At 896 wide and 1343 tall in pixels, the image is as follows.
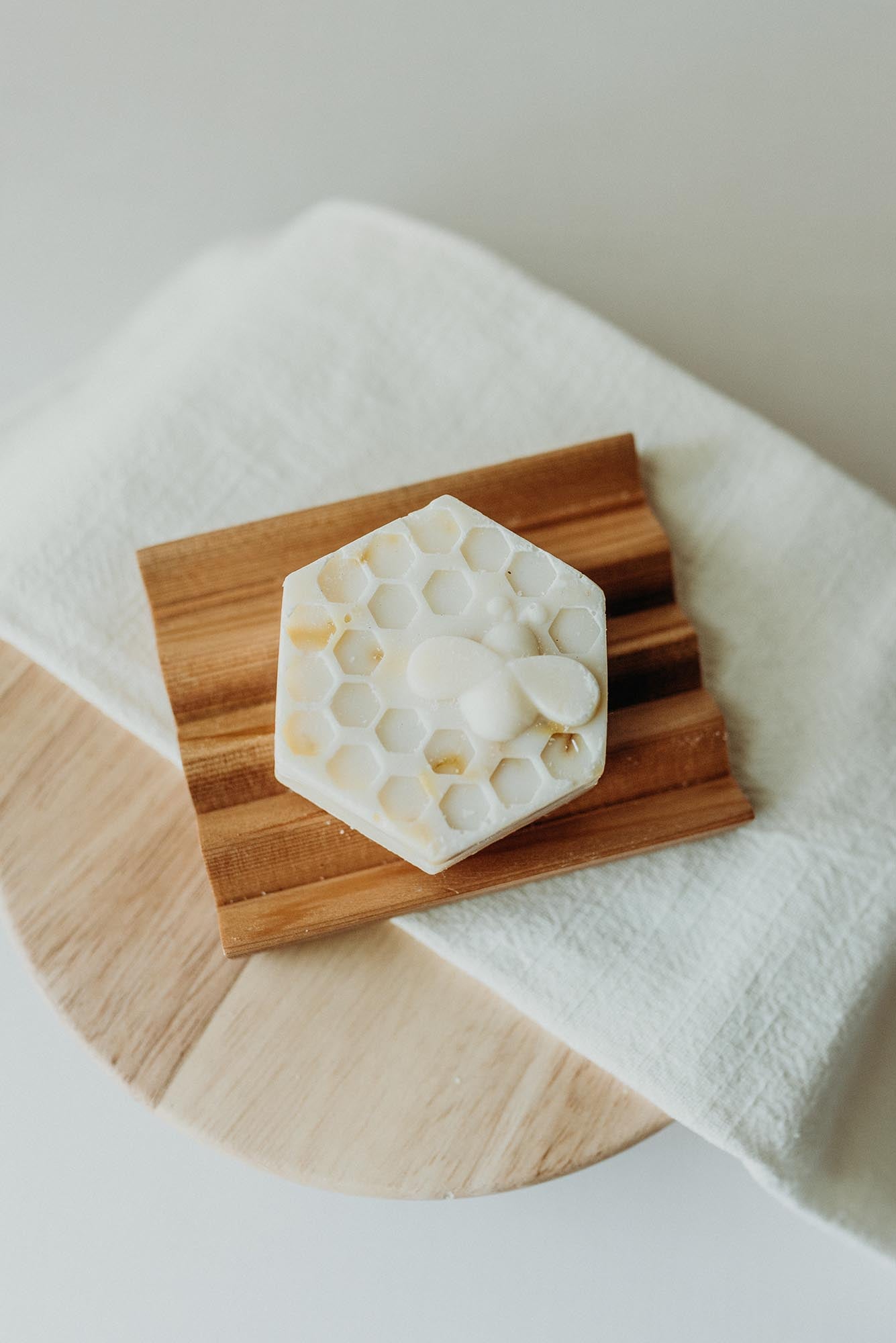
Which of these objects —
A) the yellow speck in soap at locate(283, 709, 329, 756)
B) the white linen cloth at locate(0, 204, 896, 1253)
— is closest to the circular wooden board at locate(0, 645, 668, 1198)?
the white linen cloth at locate(0, 204, 896, 1253)

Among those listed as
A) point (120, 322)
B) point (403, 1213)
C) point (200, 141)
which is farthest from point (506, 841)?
point (200, 141)

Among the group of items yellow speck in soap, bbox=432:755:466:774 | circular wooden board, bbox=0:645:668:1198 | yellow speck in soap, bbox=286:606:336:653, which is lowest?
circular wooden board, bbox=0:645:668:1198

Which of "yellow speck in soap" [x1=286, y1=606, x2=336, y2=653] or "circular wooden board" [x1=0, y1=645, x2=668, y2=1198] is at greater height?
"yellow speck in soap" [x1=286, y1=606, x2=336, y2=653]

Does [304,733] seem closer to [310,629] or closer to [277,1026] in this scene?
[310,629]

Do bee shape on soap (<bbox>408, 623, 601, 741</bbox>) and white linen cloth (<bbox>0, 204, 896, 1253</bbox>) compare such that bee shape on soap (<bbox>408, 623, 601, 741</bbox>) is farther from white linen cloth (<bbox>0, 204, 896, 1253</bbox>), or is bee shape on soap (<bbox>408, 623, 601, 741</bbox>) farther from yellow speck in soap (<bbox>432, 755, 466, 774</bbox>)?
white linen cloth (<bbox>0, 204, 896, 1253</bbox>)

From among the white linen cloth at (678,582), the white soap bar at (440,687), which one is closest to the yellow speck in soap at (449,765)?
the white soap bar at (440,687)

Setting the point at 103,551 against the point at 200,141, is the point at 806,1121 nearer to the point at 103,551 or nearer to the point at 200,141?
the point at 103,551
